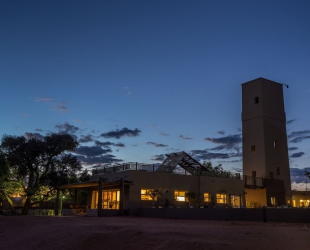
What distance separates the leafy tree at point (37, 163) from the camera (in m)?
28.5

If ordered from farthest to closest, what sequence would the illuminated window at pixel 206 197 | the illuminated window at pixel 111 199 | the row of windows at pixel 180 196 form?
the illuminated window at pixel 206 197 < the illuminated window at pixel 111 199 < the row of windows at pixel 180 196

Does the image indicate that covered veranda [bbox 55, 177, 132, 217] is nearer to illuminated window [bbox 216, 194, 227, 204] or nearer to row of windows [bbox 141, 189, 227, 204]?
row of windows [bbox 141, 189, 227, 204]

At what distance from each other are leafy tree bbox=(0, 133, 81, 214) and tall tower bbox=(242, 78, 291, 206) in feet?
55.4

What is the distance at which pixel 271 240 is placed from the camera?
11.0 meters

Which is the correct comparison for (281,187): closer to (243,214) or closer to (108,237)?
(243,214)

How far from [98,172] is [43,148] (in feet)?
17.4

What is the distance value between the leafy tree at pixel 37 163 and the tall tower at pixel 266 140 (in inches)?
665

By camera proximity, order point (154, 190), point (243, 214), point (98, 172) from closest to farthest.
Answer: point (243, 214) → point (154, 190) → point (98, 172)

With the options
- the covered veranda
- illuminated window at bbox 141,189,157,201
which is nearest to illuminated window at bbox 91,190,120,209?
the covered veranda

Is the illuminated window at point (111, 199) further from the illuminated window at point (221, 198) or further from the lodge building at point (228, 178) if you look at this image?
the illuminated window at point (221, 198)

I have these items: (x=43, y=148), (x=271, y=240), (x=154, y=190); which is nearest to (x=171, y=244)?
(x=271, y=240)

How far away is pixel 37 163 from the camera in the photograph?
29.3m

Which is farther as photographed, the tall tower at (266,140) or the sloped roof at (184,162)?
the tall tower at (266,140)

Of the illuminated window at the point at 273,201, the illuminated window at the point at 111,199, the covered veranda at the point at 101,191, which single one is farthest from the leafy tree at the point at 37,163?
the illuminated window at the point at 273,201
